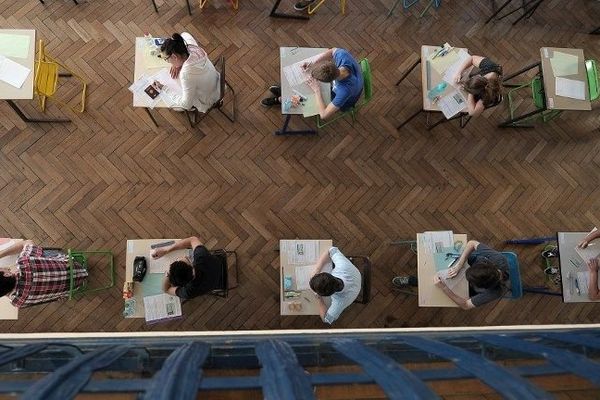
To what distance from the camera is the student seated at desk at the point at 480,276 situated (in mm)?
3310

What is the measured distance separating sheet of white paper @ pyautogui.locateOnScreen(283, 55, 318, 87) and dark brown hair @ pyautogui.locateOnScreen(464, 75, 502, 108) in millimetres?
1509

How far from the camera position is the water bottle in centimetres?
411

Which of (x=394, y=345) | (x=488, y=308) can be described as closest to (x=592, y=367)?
(x=394, y=345)

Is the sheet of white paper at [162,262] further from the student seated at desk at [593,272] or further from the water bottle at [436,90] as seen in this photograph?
the student seated at desk at [593,272]

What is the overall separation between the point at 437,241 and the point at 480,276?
21.8 inches

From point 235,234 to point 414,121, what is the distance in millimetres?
2422

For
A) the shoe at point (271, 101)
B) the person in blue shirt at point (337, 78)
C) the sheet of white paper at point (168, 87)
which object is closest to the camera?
the person in blue shirt at point (337, 78)

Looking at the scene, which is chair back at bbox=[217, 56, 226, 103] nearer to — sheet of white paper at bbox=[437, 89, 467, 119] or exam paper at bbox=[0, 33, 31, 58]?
exam paper at bbox=[0, 33, 31, 58]

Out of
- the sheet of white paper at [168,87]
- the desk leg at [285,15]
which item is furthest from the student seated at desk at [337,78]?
the desk leg at [285,15]

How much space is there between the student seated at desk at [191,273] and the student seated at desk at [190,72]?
130 cm

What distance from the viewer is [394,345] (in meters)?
2.58

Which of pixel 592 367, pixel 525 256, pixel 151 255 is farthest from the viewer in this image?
pixel 525 256

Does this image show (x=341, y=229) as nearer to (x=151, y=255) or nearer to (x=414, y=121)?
(x=414, y=121)

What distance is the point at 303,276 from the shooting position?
11.8 feet
